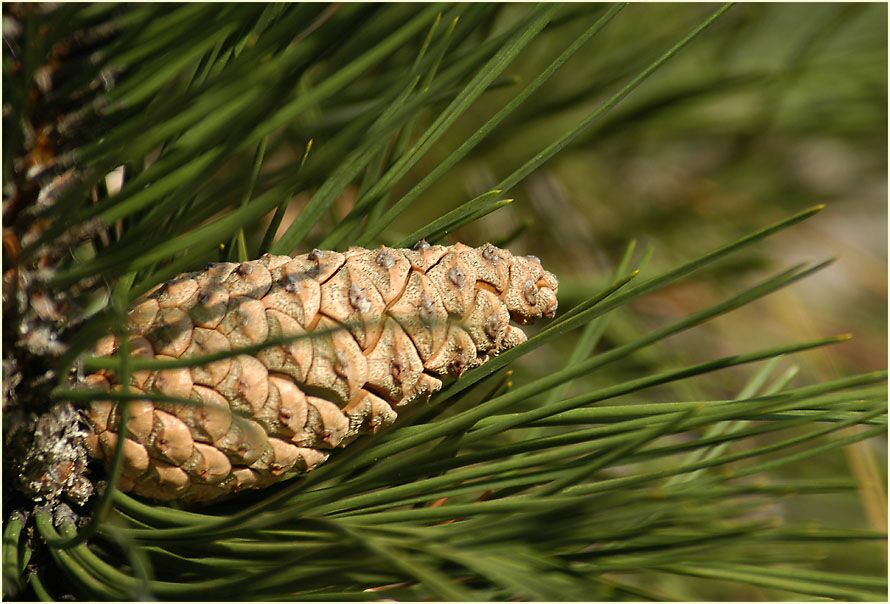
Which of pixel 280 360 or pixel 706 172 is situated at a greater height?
pixel 706 172

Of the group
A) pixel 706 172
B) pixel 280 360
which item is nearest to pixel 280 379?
pixel 280 360

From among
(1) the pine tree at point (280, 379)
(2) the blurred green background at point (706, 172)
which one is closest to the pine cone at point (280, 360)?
(1) the pine tree at point (280, 379)

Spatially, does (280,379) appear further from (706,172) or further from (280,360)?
(706,172)

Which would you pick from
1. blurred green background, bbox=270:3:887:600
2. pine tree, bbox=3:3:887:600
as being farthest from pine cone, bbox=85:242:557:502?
blurred green background, bbox=270:3:887:600

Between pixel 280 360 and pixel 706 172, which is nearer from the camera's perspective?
pixel 280 360

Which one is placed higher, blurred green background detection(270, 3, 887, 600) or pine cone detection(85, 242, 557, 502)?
blurred green background detection(270, 3, 887, 600)

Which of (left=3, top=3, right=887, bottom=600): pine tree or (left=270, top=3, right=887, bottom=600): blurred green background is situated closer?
(left=3, top=3, right=887, bottom=600): pine tree

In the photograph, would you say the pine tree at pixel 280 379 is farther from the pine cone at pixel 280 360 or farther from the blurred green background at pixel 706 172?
the blurred green background at pixel 706 172

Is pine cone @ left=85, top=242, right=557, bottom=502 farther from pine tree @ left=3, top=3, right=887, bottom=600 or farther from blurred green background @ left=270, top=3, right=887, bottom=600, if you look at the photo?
blurred green background @ left=270, top=3, right=887, bottom=600
